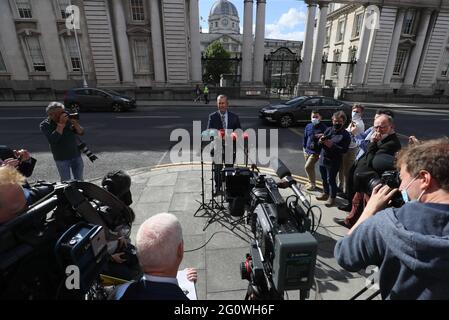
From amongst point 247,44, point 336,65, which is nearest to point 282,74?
point 336,65

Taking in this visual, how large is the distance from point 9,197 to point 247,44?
82.3 ft

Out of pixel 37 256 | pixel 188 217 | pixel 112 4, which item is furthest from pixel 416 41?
pixel 37 256

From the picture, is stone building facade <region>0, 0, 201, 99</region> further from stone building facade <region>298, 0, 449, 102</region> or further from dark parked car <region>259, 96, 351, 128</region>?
dark parked car <region>259, 96, 351, 128</region>

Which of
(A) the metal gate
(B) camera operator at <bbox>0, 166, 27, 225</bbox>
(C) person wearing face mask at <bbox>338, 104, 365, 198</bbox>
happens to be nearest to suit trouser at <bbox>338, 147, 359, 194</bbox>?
(C) person wearing face mask at <bbox>338, 104, 365, 198</bbox>

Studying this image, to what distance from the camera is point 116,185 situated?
275cm

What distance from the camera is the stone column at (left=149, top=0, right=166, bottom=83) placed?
21156mm

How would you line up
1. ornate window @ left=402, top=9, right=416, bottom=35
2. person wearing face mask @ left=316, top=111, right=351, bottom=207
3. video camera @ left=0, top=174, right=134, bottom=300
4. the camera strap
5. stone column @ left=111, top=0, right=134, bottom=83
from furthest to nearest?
1. ornate window @ left=402, top=9, right=416, bottom=35
2. stone column @ left=111, top=0, right=134, bottom=83
3. person wearing face mask @ left=316, top=111, right=351, bottom=207
4. the camera strap
5. video camera @ left=0, top=174, right=134, bottom=300

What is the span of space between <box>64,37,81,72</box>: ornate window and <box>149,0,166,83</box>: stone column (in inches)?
278

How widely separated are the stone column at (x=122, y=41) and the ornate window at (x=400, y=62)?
28472mm

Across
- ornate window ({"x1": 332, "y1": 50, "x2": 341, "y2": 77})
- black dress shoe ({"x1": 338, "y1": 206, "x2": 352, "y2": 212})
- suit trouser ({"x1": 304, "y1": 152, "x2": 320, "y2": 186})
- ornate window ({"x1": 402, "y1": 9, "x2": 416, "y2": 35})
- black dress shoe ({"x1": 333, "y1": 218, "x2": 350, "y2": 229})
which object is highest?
ornate window ({"x1": 402, "y1": 9, "x2": 416, "y2": 35})

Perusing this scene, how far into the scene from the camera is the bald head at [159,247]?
141cm

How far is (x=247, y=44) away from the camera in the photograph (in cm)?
2342

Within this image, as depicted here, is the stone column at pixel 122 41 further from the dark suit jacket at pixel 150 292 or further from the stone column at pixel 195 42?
the dark suit jacket at pixel 150 292

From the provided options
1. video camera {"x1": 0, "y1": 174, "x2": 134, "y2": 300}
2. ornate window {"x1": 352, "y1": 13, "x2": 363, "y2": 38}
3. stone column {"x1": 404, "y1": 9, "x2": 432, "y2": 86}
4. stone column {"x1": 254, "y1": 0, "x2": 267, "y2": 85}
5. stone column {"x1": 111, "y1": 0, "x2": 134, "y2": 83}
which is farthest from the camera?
ornate window {"x1": 352, "y1": 13, "x2": 363, "y2": 38}
